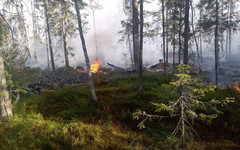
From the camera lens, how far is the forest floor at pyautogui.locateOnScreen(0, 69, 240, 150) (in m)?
4.92

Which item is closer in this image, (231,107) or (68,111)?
(231,107)

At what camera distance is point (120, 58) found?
44.4 m

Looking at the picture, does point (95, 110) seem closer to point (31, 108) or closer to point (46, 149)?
point (46, 149)

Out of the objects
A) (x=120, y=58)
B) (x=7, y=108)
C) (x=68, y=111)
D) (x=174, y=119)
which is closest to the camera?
(x=7, y=108)

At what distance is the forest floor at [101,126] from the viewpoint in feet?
16.1

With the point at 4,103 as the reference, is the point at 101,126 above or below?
below

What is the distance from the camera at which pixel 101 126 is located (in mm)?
6012

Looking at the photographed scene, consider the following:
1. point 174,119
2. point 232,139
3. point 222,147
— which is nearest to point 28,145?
point 174,119

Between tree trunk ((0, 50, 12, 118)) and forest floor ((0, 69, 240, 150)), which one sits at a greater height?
tree trunk ((0, 50, 12, 118))

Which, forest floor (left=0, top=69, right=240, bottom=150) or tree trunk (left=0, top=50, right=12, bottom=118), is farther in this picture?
tree trunk (left=0, top=50, right=12, bottom=118)

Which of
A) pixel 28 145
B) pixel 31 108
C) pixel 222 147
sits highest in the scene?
pixel 31 108

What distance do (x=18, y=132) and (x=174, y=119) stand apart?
668 centimetres

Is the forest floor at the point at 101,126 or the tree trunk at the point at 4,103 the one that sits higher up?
the tree trunk at the point at 4,103

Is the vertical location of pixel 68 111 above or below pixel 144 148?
above
